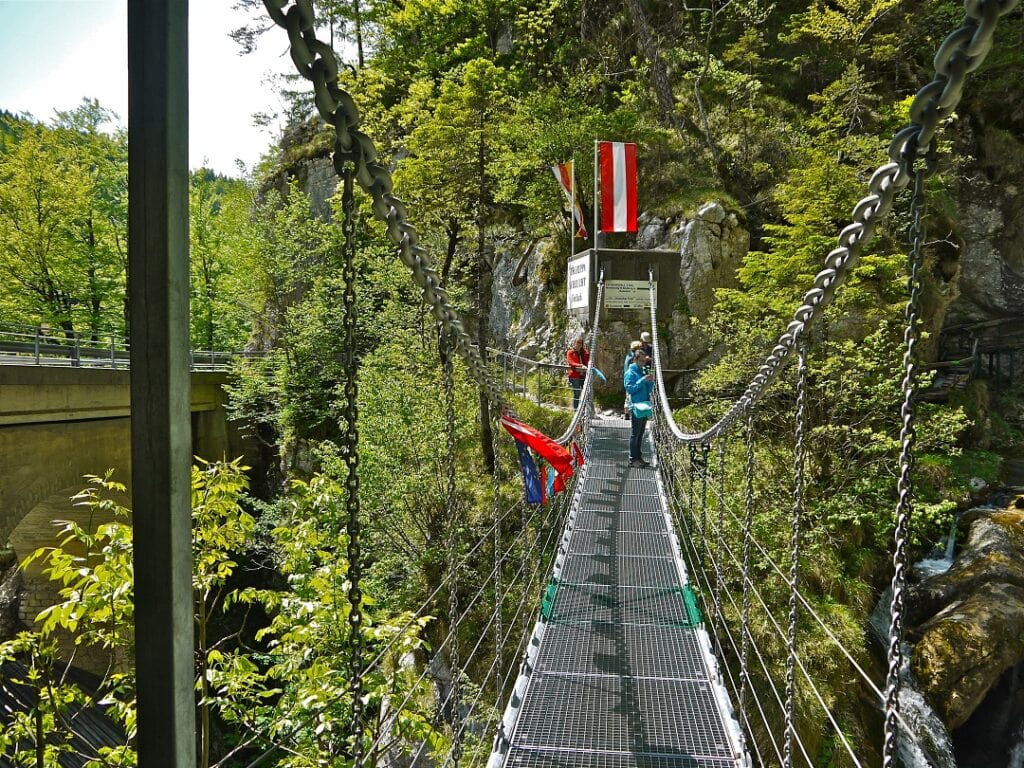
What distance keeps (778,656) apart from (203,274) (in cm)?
1810

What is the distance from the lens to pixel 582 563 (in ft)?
14.9

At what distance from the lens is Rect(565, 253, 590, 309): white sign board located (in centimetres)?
866

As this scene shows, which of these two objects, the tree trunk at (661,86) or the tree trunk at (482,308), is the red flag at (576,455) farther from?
the tree trunk at (661,86)

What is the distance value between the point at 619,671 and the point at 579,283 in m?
6.40

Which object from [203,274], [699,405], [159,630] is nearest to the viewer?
[159,630]

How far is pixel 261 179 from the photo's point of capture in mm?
21188

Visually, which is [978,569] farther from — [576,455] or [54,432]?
[54,432]

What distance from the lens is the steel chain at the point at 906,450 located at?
0.89 meters

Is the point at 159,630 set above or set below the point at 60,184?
below

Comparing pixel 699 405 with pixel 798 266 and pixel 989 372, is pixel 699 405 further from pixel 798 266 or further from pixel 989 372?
pixel 989 372

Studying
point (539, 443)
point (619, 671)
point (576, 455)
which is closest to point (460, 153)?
point (576, 455)

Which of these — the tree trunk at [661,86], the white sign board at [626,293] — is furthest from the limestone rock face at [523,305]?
the tree trunk at [661,86]

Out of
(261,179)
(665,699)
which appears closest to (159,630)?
(665,699)

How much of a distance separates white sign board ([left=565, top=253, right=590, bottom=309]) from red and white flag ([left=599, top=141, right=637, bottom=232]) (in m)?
0.91
